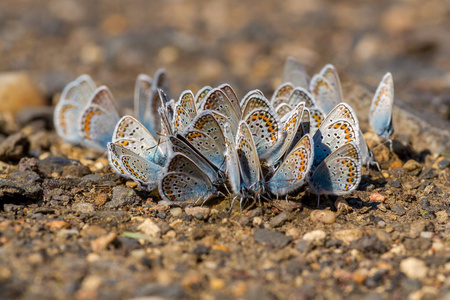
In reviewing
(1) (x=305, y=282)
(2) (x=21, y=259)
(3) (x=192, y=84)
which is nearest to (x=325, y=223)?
(1) (x=305, y=282)

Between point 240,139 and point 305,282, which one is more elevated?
point 240,139

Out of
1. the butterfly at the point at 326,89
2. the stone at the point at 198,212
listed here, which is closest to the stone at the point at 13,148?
the stone at the point at 198,212

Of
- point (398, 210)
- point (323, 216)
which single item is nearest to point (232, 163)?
point (323, 216)

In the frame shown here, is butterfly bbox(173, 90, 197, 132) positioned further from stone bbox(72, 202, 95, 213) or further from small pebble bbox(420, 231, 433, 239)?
small pebble bbox(420, 231, 433, 239)

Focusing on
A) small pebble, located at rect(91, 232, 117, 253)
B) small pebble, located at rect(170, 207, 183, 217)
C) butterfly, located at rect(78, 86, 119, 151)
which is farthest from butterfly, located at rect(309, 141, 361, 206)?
butterfly, located at rect(78, 86, 119, 151)

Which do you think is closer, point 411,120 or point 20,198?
point 20,198

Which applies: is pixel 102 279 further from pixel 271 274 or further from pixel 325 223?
pixel 325 223
